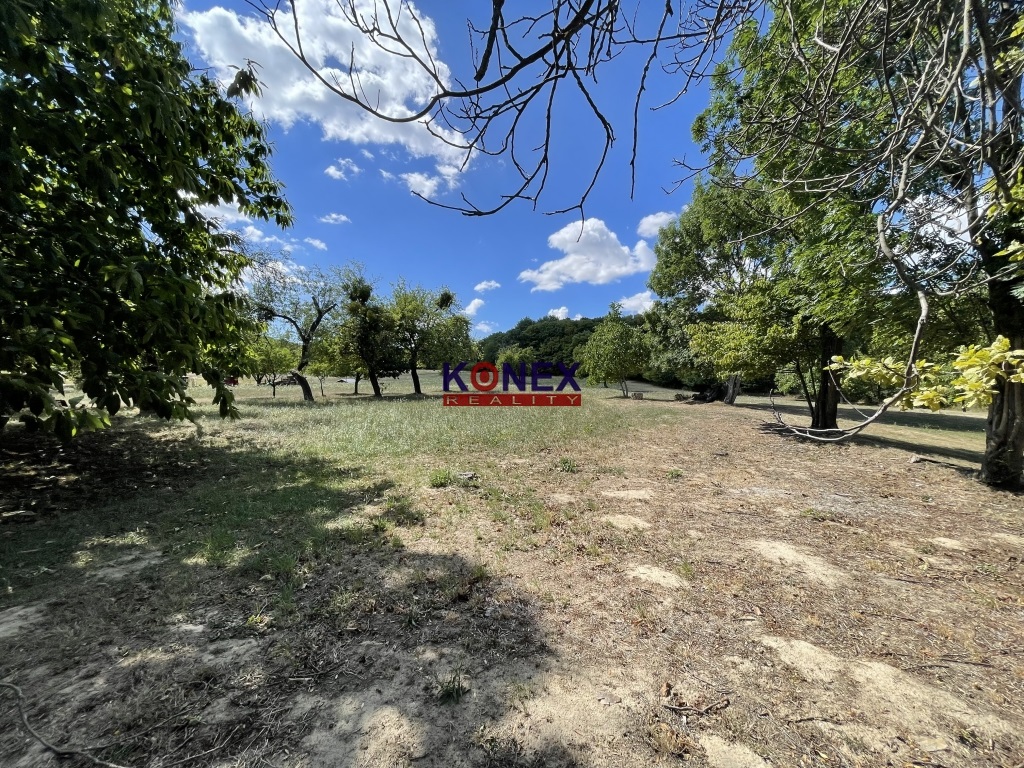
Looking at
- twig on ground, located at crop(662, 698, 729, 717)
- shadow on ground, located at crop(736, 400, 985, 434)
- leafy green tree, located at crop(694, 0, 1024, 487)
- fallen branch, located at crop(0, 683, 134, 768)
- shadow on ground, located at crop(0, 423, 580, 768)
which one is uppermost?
leafy green tree, located at crop(694, 0, 1024, 487)

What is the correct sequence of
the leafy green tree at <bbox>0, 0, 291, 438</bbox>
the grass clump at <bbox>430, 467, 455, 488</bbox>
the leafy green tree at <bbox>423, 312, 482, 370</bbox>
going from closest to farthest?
1. the leafy green tree at <bbox>0, 0, 291, 438</bbox>
2. the grass clump at <bbox>430, 467, 455, 488</bbox>
3. the leafy green tree at <bbox>423, 312, 482, 370</bbox>

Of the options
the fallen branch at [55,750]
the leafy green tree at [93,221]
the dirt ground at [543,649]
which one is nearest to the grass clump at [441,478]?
the dirt ground at [543,649]

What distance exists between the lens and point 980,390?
5.58ft

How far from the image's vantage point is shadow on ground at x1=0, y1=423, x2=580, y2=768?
1.54 m

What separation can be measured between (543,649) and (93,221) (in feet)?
16.1

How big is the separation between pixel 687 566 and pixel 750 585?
447 mm

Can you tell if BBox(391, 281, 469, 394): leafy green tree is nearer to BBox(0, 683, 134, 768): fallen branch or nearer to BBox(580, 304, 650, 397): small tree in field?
BBox(580, 304, 650, 397): small tree in field

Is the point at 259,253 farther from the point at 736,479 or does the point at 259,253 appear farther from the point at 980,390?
the point at 980,390

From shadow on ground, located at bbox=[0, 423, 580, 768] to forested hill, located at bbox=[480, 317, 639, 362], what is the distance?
144 ft

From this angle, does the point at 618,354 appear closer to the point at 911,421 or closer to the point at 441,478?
the point at 911,421

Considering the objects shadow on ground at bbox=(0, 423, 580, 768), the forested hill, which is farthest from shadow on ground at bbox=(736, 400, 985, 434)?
the forested hill

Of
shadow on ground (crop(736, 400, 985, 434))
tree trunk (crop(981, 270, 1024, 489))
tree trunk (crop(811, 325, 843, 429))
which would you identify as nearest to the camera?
tree trunk (crop(981, 270, 1024, 489))

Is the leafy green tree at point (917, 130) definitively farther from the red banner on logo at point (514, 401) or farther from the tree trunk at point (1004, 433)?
the red banner on logo at point (514, 401)

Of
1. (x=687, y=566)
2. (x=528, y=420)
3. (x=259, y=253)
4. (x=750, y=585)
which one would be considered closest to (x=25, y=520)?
(x=687, y=566)
